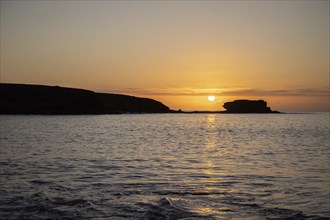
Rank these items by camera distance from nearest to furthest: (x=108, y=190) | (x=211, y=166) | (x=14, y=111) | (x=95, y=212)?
1. (x=95, y=212)
2. (x=108, y=190)
3. (x=211, y=166)
4. (x=14, y=111)

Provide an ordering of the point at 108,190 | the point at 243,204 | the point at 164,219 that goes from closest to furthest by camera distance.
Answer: the point at 164,219 → the point at 243,204 → the point at 108,190

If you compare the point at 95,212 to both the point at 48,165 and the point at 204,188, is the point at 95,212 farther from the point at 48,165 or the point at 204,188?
the point at 48,165

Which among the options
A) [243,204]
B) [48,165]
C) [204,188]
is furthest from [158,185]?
[48,165]

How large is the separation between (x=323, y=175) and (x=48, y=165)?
53.8 feet

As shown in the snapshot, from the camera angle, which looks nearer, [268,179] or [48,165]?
[268,179]

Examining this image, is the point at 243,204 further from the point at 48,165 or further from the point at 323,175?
the point at 48,165

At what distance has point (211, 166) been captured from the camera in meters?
23.6

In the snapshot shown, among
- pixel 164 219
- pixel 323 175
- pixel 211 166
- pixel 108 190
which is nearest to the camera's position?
pixel 164 219

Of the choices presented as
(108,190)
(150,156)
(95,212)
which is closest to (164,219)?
(95,212)

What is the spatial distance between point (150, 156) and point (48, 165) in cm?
854

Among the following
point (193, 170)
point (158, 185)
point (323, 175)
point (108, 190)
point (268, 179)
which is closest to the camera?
point (108, 190)

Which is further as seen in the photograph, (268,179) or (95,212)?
(268,179)

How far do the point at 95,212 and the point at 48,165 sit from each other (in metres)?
11.9

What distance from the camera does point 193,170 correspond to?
21.8 metres
